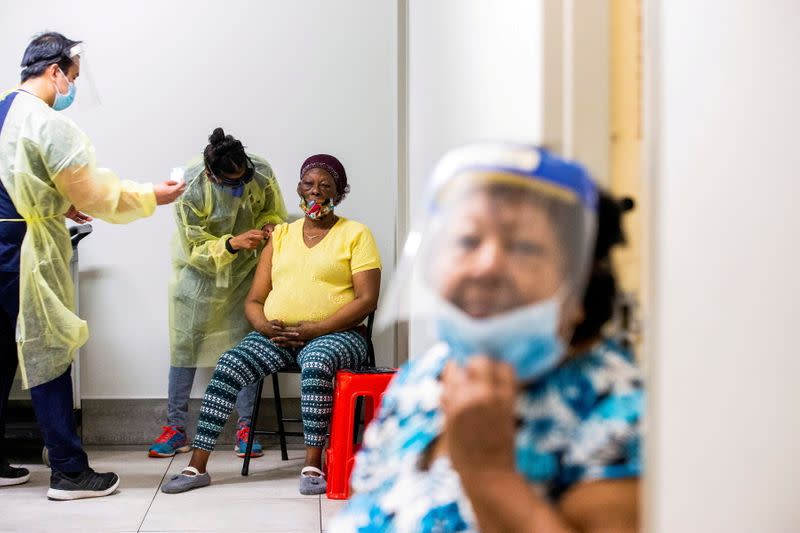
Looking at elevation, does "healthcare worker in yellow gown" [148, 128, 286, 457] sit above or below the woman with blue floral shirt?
below

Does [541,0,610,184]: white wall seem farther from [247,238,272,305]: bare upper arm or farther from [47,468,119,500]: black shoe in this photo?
[247,238,272,305]: bare upper arm

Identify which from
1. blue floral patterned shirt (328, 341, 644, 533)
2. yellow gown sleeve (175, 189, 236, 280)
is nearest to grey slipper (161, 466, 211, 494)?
yellow gown sleeve (175, 189, 236, 280)

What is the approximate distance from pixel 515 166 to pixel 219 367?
275 centimetres

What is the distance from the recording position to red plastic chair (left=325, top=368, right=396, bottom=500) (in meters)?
3.05

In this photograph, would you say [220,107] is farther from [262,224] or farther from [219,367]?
[219,367]

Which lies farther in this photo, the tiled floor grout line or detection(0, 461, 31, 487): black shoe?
detection(0, 461, 31, 487): black shoe

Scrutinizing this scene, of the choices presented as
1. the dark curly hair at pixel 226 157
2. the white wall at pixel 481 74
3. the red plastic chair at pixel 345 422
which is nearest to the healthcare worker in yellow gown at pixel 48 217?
the dark curly hair at pixel 226 157

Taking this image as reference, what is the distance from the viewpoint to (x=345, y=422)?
305cm

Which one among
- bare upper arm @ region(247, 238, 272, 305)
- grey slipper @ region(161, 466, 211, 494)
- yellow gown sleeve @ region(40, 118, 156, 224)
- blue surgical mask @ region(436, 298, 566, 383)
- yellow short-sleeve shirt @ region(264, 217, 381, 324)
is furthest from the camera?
bare upper arm @ region(247, 238, 272, 305)

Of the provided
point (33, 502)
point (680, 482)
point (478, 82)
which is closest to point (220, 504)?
point (33, 502)

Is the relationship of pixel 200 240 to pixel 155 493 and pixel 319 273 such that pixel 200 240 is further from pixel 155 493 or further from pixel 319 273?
pixel 155 493

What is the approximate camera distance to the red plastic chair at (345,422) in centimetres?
305

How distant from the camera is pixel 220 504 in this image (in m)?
3.01

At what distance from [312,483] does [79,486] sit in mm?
738
